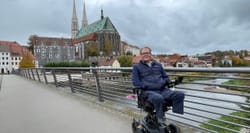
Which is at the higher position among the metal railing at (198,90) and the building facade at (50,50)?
the building facade at (50,50)

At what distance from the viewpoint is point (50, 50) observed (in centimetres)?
10625

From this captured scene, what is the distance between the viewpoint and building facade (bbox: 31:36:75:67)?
101438mm

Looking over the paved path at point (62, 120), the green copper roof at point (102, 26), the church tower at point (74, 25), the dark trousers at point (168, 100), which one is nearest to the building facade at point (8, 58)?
the green copper roof at point (102, 26)

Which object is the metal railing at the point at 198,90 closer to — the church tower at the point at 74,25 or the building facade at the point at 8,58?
the building facade at the point at 8,58

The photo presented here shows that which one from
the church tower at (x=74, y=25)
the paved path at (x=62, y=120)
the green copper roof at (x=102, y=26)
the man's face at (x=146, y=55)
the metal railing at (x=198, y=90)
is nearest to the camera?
the metal railing at (x=198, y=90)

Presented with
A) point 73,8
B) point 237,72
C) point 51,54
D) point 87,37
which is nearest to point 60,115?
point 237,72

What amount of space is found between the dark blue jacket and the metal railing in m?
0.39

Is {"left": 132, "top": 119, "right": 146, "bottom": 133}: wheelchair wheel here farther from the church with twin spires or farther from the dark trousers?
the church with twin spires

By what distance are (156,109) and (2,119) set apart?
12.4 ft

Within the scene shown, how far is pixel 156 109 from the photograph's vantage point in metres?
3.53

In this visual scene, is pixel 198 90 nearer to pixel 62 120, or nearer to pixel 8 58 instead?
pixel 62 120

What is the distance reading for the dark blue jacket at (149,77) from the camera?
3.80m

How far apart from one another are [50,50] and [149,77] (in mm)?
106336

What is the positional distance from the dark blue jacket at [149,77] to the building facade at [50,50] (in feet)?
318
